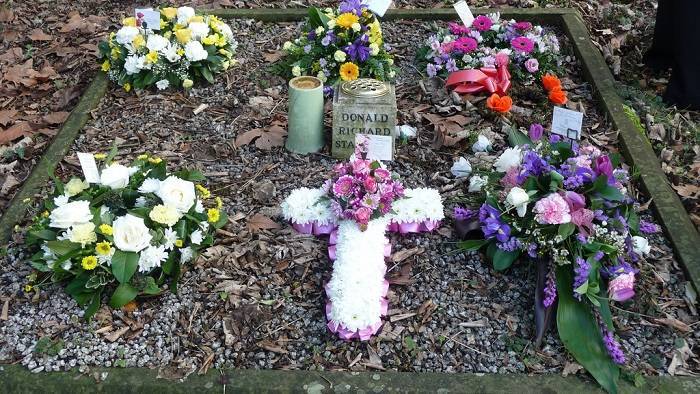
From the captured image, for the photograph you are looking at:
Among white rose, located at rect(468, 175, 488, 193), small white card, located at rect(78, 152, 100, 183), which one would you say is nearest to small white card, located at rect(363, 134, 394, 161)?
white rose, located at rect(468, 175, 488, 193)

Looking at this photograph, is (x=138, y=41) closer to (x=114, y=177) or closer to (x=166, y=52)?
(x=166, y=52)

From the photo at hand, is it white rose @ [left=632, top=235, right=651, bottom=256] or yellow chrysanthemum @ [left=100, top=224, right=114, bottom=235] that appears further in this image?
white rose @ [left=632, top=235, right=651, bottom=256]

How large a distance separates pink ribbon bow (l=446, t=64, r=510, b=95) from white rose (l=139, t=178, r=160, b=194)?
6.69 ft

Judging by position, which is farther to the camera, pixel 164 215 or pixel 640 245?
pixel 640 245

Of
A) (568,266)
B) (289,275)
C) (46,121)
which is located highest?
(568,266)

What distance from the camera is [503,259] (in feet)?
9.25

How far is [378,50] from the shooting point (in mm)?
4199

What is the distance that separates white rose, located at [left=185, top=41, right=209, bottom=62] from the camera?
4156 mm

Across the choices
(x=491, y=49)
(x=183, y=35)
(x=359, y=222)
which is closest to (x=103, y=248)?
(x=359, y=222)

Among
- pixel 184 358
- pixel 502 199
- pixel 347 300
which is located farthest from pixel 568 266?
pixel 184 358

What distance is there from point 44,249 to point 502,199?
1953 millimetres

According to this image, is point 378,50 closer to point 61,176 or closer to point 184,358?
point 61,176

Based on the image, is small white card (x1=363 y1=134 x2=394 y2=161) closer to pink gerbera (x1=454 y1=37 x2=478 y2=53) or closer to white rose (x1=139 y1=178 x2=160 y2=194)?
white rose (x1=139 y1=178 x2=160 y2=194)

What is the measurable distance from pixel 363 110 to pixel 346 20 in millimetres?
982
